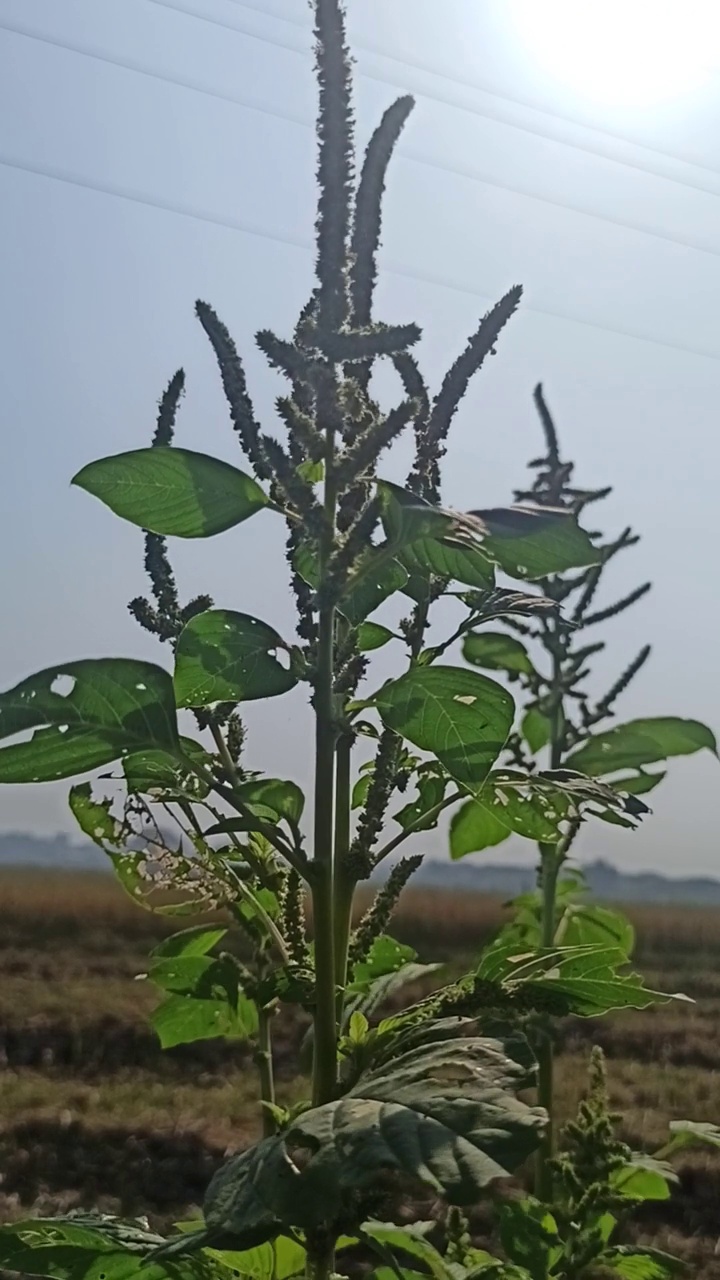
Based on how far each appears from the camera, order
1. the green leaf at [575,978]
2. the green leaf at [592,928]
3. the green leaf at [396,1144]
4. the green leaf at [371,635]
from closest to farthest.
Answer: the green leaf at [396,1144], the green leaf at [575,978], the green leaf at [371,635], the green leaf at [592,928]

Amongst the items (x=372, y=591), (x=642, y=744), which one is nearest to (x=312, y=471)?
(x=372, y=591)

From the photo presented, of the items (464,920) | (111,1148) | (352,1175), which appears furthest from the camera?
(464,920)

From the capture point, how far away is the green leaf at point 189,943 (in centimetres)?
48

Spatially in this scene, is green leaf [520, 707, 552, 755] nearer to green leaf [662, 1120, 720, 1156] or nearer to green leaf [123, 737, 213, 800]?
green leaf [662, 1120, 720, 1156]

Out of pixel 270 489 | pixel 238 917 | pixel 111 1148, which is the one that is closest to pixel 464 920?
pixel 111 1148

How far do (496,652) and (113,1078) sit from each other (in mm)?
437

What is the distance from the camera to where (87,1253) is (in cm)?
35

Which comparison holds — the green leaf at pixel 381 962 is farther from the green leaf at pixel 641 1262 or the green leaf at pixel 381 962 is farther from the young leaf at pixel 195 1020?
the green leaf at pixel 641 1262

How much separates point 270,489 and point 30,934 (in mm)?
558

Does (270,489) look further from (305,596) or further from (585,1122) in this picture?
(585,1122)

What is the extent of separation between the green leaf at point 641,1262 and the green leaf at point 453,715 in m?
0.34

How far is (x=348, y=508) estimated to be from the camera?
378 mm

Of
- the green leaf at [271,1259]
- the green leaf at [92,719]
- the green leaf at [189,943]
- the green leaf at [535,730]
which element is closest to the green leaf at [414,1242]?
the green leaf at [271,1259]

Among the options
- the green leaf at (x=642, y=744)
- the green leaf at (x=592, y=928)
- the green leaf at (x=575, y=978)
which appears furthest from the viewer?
the green leaf at (x=592, y=928)
